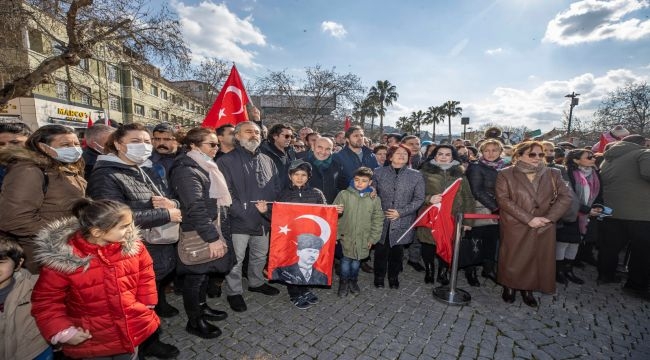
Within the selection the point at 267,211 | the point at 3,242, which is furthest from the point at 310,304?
the point at 3,242

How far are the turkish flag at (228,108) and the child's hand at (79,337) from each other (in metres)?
3.78

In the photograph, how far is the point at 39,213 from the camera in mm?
2449

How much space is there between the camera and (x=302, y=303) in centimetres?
400

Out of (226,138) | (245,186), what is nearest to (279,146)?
(226,138)

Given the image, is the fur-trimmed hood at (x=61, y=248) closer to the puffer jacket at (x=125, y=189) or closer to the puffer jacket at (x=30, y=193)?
the puffer jacket at (x=30, y=193)

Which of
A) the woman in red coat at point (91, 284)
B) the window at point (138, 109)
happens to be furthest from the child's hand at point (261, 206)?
the window at point (138, 109)

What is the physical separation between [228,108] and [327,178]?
2.19 meters

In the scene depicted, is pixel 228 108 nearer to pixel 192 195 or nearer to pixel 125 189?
pixel 192 195

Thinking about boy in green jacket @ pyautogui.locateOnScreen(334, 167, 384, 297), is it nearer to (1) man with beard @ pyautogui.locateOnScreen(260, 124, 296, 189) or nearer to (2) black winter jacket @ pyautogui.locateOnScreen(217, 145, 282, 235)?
(1) man with beard @ pyautogui.locateOnScreen(260, 124, 296, 189)

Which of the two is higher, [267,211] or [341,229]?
[267,211]

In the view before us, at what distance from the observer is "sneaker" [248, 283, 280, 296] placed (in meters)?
4.36

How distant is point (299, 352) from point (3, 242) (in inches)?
98.8

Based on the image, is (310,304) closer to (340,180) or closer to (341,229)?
(341,229)

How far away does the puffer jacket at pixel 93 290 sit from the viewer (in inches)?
73.2
